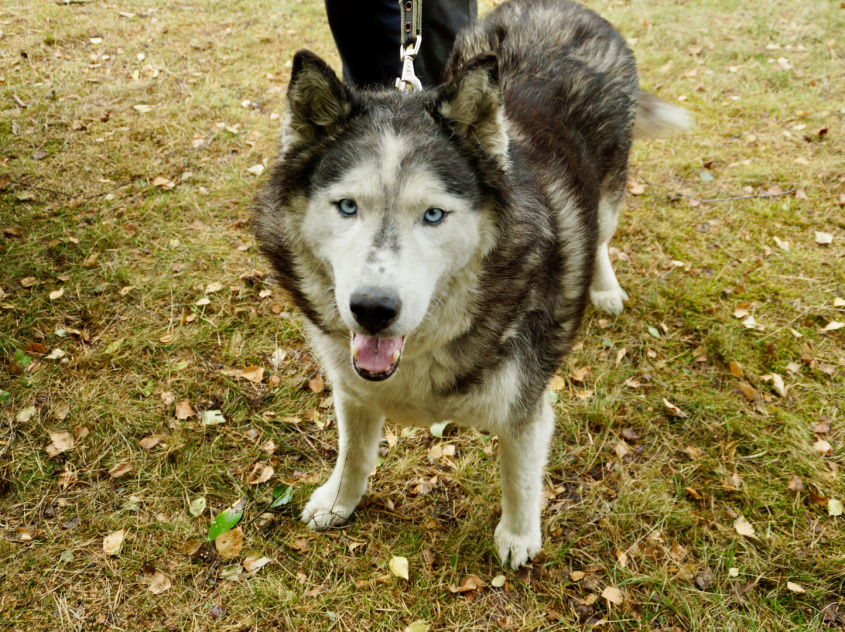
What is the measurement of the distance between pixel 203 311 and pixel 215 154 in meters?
2.00

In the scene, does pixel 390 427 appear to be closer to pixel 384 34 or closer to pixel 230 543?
pixel 230 543

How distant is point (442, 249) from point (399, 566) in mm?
1560

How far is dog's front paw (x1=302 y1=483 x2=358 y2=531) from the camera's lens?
104 inches

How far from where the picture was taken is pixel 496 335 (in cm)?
200

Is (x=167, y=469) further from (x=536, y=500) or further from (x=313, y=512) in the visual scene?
(x=536, y=500)

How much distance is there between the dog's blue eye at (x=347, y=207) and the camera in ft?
5.62

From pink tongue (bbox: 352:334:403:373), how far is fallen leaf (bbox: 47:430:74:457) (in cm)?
211

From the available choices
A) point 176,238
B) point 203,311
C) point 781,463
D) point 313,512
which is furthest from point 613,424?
point 176,238

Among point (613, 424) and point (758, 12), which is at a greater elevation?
point (758, 12)

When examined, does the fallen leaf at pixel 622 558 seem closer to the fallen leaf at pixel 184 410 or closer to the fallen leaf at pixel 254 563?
the fallen leaf at pixel 254 563

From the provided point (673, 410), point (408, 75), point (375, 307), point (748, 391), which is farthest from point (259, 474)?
point (748, 391)

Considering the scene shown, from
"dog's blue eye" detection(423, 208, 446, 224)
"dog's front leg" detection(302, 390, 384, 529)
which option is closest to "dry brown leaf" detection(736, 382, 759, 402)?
"dog's front leg" detection(302, 390, 384, 529)

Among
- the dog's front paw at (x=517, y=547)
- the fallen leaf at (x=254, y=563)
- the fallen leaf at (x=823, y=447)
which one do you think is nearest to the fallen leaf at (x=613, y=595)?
the dog's front paw at (x=517, y=547)

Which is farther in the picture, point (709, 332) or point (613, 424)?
point (709, 332)
